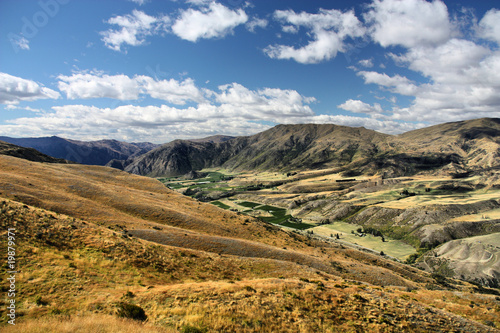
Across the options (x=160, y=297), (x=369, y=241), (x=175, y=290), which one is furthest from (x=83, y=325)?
(x=369, y=241)

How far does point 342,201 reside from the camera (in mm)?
188750

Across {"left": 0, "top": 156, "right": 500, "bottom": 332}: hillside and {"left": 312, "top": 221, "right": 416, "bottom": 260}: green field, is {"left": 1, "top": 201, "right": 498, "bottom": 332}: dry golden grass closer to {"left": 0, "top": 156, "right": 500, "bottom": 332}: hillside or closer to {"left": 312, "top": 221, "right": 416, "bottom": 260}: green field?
{"left": 0, "top": 156, "right": 500, "bottom": 332}: hillside

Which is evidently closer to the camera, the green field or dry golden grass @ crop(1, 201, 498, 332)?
dry golden grass @ crop(1, 201, 498, 332)

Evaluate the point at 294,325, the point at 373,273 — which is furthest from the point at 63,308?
the point at 373,273

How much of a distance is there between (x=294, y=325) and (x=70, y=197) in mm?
54462

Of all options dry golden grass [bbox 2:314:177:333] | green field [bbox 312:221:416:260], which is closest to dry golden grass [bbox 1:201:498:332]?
dry golden grass [bbox 2:314:177:333]

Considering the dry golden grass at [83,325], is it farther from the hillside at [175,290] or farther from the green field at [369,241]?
the green field at [369,241]

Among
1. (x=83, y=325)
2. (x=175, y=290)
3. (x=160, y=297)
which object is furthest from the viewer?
(x=175, y=290)

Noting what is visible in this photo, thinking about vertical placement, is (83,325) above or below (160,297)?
above

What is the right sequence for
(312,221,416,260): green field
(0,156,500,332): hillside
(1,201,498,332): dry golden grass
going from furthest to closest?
(312,221,416,260): green field
(0,156,500,332): hillside
(1,201,498,332): dry golden grass

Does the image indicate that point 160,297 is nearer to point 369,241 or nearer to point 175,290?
point 175,290

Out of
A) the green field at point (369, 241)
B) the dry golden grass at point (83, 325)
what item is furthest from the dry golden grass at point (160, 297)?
the green field at point (369, 241)

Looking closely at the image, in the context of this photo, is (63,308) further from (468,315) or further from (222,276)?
(468,315)

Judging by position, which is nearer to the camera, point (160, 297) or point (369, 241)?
point (160, 297)
